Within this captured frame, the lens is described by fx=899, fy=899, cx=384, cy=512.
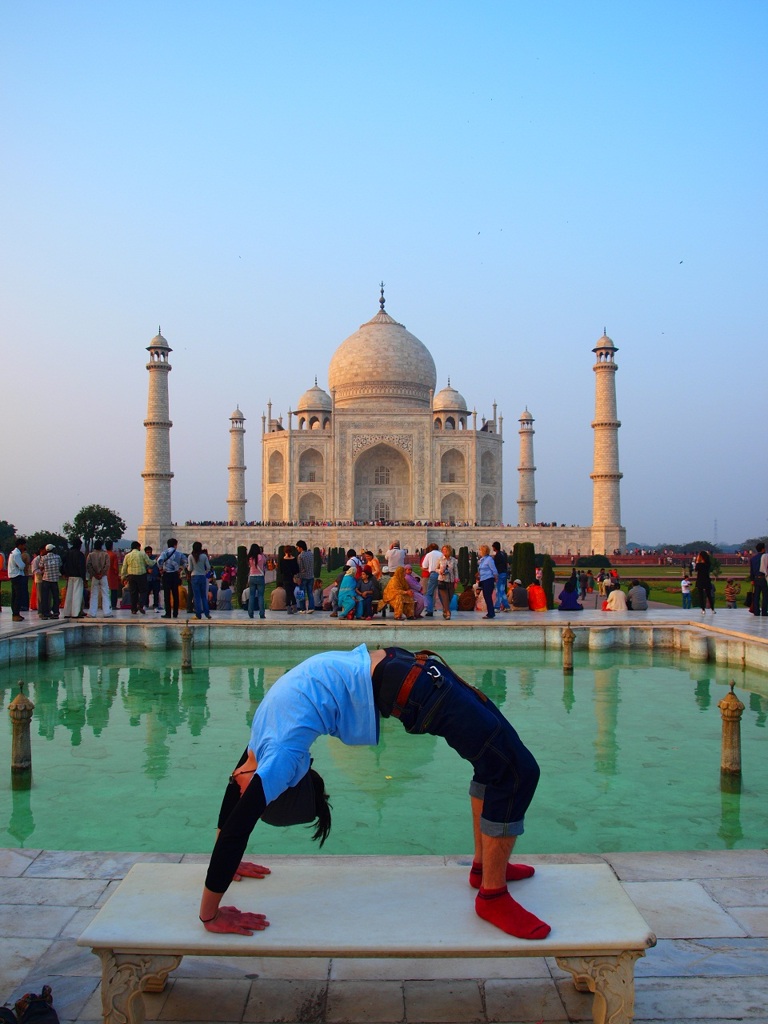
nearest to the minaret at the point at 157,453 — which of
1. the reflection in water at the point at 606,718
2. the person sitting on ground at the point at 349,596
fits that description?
the person sitting on ground at the point at 349,596

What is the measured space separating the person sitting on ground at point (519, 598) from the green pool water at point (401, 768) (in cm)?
444

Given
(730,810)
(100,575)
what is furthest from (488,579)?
(730,810)

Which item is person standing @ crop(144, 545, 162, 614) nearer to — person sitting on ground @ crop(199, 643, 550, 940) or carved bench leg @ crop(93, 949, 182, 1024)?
person sitting on ground @ crop(199, 643, 550, 940)

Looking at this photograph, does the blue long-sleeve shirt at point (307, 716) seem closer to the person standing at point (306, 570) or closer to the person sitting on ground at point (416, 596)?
the person sitting on ground at point (416, 596)

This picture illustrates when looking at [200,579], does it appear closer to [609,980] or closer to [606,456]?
[609,980]

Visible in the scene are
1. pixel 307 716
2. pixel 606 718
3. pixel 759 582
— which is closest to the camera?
pixel 307 716

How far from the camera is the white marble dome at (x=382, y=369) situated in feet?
122

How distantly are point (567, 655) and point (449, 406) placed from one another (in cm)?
3142

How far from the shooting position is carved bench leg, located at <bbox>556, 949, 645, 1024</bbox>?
194 centimetres

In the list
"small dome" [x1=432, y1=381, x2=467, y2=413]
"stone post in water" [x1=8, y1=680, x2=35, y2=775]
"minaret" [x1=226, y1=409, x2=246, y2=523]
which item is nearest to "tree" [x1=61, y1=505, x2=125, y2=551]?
"minaret" [x1=226, y1=409, x2=246, y2=523]

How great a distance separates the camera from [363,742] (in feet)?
7.19

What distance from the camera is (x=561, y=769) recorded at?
16.0 feet

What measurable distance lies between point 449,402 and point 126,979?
123ft

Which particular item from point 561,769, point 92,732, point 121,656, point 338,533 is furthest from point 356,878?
point 338,533
